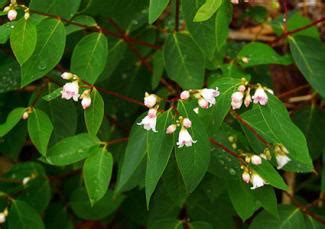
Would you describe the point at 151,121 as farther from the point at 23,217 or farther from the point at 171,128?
the point at 23,217

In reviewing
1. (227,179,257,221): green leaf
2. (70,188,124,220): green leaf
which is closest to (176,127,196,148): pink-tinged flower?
(227,179,257,221): green leaf

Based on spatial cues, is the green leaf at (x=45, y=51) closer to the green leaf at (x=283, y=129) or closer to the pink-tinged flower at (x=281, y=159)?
the green leaf at (x=283, y=129)

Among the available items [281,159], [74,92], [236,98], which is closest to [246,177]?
[281,159]

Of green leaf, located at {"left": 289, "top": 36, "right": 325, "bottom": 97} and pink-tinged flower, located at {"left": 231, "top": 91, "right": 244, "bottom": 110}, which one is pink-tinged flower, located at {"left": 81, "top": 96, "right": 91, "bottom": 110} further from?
green leaf, located at {"left": 289, "top": 36, "right": 325, "bottom": 97}

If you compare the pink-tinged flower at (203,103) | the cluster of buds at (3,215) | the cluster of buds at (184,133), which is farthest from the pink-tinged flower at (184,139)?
the cluster of buds at (3,215)

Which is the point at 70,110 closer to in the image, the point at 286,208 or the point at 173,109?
the point at 173,109
